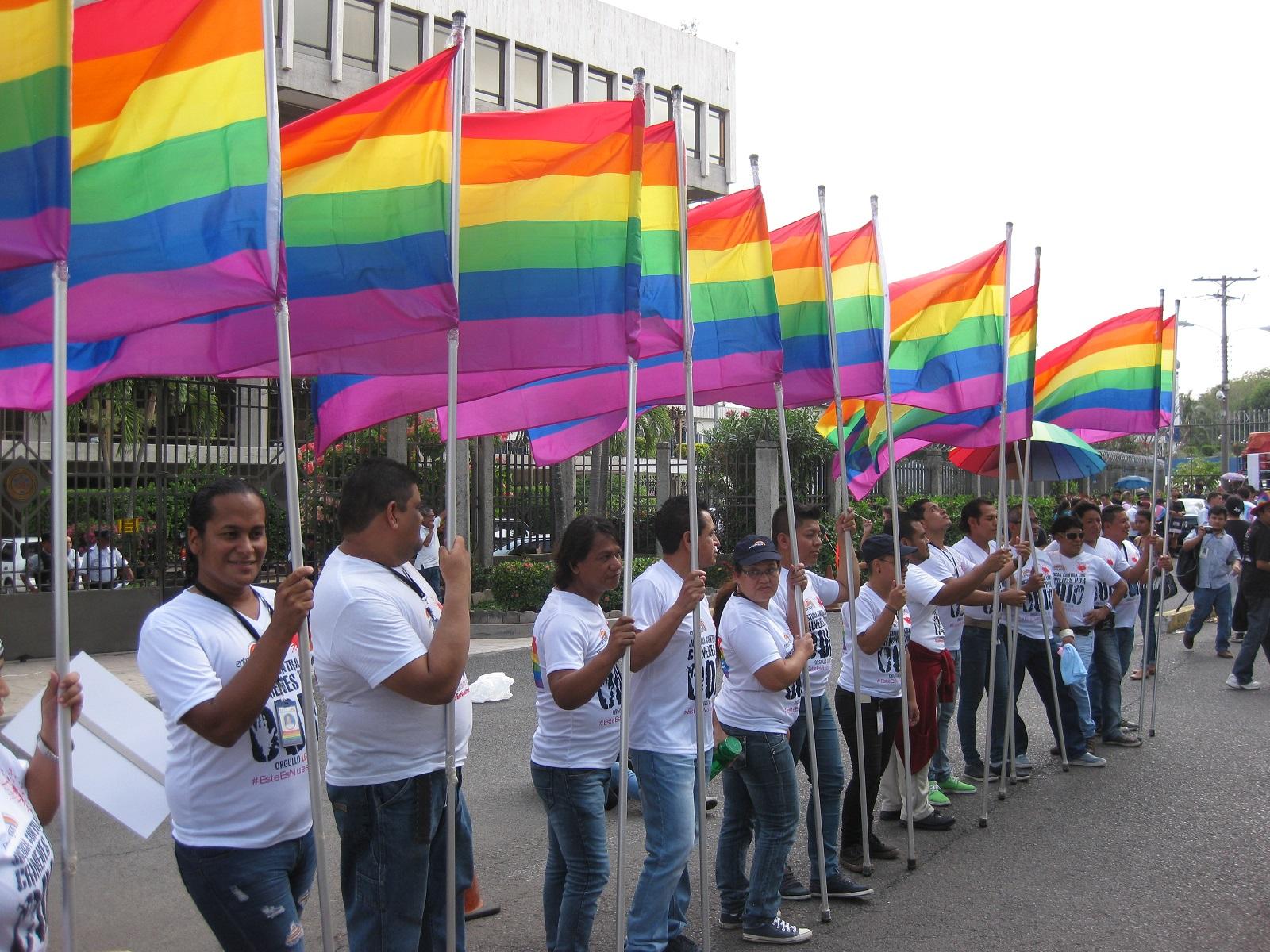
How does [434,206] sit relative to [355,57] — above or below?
below

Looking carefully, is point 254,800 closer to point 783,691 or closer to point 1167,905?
point 783,691

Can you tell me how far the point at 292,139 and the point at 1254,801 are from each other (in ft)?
21.5

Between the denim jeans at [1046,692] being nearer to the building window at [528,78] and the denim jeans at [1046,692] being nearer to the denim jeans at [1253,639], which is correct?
the denim jeans at [1253,639]

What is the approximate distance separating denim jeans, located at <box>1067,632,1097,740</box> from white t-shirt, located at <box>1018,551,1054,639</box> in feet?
0.96

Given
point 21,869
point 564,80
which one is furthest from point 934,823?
point 564,80

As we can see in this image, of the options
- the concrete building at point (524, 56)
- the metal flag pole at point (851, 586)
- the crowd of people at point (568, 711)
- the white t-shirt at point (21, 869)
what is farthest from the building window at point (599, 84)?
the white t-shirt at point (21, 869)

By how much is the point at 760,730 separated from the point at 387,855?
1976 mm

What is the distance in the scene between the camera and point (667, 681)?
14.9 feet

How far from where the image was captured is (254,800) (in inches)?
120

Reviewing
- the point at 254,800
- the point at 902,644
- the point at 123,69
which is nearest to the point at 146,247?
the point at 123,69

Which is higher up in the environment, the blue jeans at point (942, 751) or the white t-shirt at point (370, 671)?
the white t-shirt at point (370, 671)

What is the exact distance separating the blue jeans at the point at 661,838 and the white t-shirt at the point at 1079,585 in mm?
4730

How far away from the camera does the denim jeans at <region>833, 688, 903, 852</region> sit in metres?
5.80

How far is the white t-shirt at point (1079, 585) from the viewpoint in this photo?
8.27m
